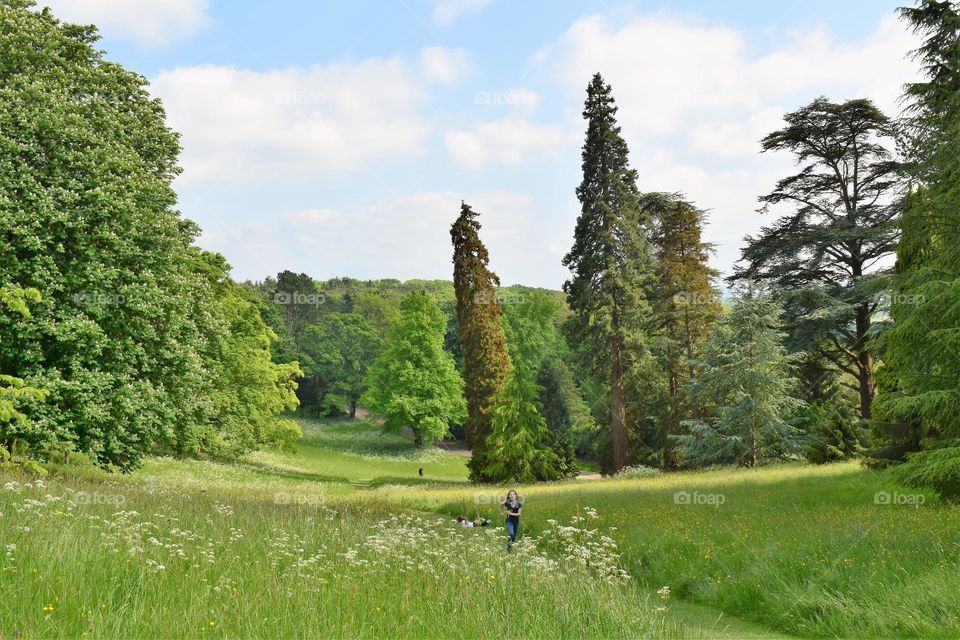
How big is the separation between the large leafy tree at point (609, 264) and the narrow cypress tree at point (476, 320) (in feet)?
21.4

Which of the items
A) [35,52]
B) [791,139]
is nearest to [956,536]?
[35,52]

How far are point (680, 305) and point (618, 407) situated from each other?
307 inches

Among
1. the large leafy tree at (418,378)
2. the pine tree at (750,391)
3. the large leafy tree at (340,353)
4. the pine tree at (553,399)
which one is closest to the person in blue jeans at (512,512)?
the pine tree at (750,391)

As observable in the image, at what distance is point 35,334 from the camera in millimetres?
15953

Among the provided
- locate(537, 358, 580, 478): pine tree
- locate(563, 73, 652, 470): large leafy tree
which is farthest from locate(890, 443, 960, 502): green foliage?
locate(537, 358, 580, 478): pine tree

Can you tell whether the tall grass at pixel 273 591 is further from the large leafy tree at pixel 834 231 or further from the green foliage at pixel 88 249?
the large leafy tree at pixel 834 231

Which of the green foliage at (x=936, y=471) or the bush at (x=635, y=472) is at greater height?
the green foliage at (x=936, y=471)

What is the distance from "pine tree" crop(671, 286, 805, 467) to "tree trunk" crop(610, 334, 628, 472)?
374 cm

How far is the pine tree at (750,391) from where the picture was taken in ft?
103

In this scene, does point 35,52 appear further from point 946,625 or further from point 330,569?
point 946,625

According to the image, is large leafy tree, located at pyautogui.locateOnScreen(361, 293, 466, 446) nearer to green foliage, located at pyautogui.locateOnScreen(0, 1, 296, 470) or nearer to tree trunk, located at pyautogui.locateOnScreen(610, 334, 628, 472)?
tree trunk, located at pyautogui.locateOnScreen(610, 334, 628, 472)

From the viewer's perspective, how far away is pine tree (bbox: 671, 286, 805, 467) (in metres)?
31.5

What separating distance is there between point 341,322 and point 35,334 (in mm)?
66447

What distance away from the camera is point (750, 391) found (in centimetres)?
3195
